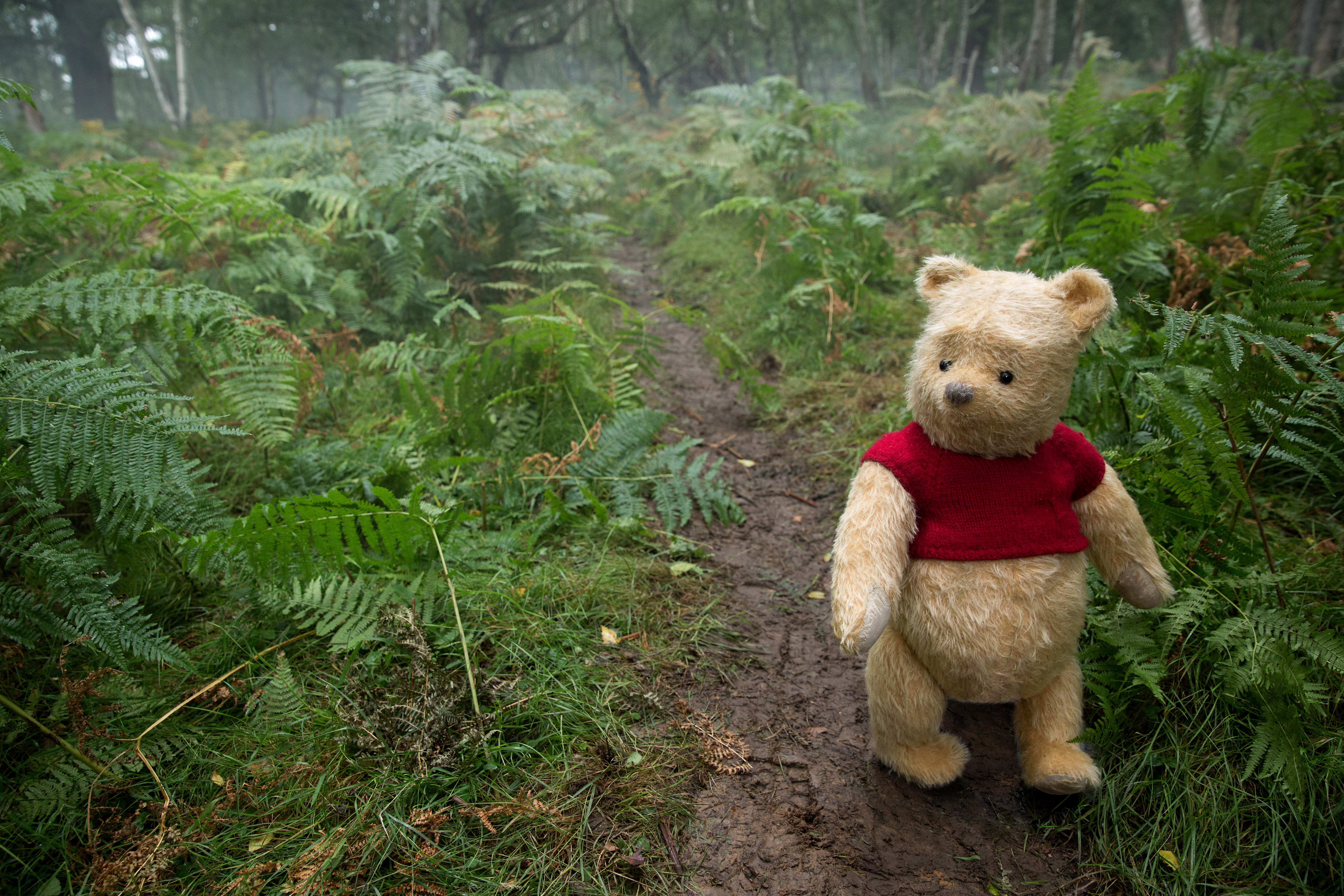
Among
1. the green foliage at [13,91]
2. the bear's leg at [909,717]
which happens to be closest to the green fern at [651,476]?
the bear's leg at [909,717]

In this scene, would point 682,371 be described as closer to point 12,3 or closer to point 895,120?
point 895,120

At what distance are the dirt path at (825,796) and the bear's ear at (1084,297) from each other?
1.31m

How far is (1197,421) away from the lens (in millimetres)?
1837

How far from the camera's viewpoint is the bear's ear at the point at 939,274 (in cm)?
180

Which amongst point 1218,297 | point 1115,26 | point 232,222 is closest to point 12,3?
point 232,222

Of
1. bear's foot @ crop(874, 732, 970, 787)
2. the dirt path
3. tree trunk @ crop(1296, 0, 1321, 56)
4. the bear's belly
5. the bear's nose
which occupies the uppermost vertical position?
tree trunk @ crop(1296, 0, 1321, 56)

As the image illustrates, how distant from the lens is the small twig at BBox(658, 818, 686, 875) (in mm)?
1547

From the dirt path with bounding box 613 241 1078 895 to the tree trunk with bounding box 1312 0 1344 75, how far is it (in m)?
9.03

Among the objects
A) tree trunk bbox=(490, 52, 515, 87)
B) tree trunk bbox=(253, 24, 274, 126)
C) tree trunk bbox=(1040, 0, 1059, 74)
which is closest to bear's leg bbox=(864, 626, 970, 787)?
tree trunk bbox=(1040, 0, 1059, 74)

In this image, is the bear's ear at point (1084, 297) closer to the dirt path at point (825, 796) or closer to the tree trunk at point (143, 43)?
the dirt path at point (825, 796)

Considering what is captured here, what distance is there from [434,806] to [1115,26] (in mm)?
28720

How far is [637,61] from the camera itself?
2117 cm

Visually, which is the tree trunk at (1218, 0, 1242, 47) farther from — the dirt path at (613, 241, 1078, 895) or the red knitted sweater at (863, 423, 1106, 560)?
the dirt path at (613, 241, 1078, 895)

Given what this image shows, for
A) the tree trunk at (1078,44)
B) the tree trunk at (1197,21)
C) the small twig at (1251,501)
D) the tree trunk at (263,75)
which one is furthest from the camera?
the tree trunk at (263,75)
